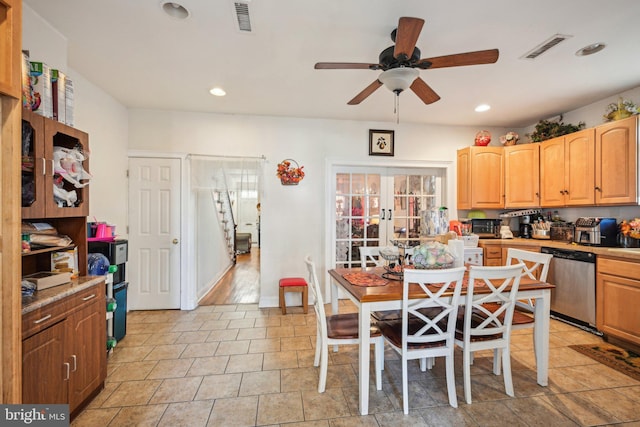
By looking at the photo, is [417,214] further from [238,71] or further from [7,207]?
[7,207]

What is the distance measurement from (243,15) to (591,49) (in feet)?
9.33

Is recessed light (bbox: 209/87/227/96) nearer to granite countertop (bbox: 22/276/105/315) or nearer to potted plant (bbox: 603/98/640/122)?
granite countertop (bbox: 22/276/105/315)

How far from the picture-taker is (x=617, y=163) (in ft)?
9.97

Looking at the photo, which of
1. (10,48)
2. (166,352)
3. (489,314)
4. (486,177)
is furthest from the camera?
(486,177)

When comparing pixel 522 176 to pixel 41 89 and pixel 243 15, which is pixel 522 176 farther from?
pixel 41 89

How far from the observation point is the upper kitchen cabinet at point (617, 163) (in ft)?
9.50

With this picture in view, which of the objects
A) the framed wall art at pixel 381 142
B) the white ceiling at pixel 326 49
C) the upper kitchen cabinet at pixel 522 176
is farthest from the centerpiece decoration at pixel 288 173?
the upper kitchen cabinet at pixel 522 176

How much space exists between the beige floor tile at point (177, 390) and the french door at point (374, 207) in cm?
237

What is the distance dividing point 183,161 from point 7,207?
272cm

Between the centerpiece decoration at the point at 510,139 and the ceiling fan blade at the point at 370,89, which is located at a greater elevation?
the centerpiece decoration at the point at 510,139

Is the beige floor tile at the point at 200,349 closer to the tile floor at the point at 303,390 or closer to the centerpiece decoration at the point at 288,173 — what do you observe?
the tile floor at the point at 303,390

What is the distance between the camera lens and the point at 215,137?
3896 mm

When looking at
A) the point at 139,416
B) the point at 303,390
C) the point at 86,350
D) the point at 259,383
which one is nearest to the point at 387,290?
the point at 303,390

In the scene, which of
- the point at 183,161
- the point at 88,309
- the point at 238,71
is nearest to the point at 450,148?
the point at 238,71
